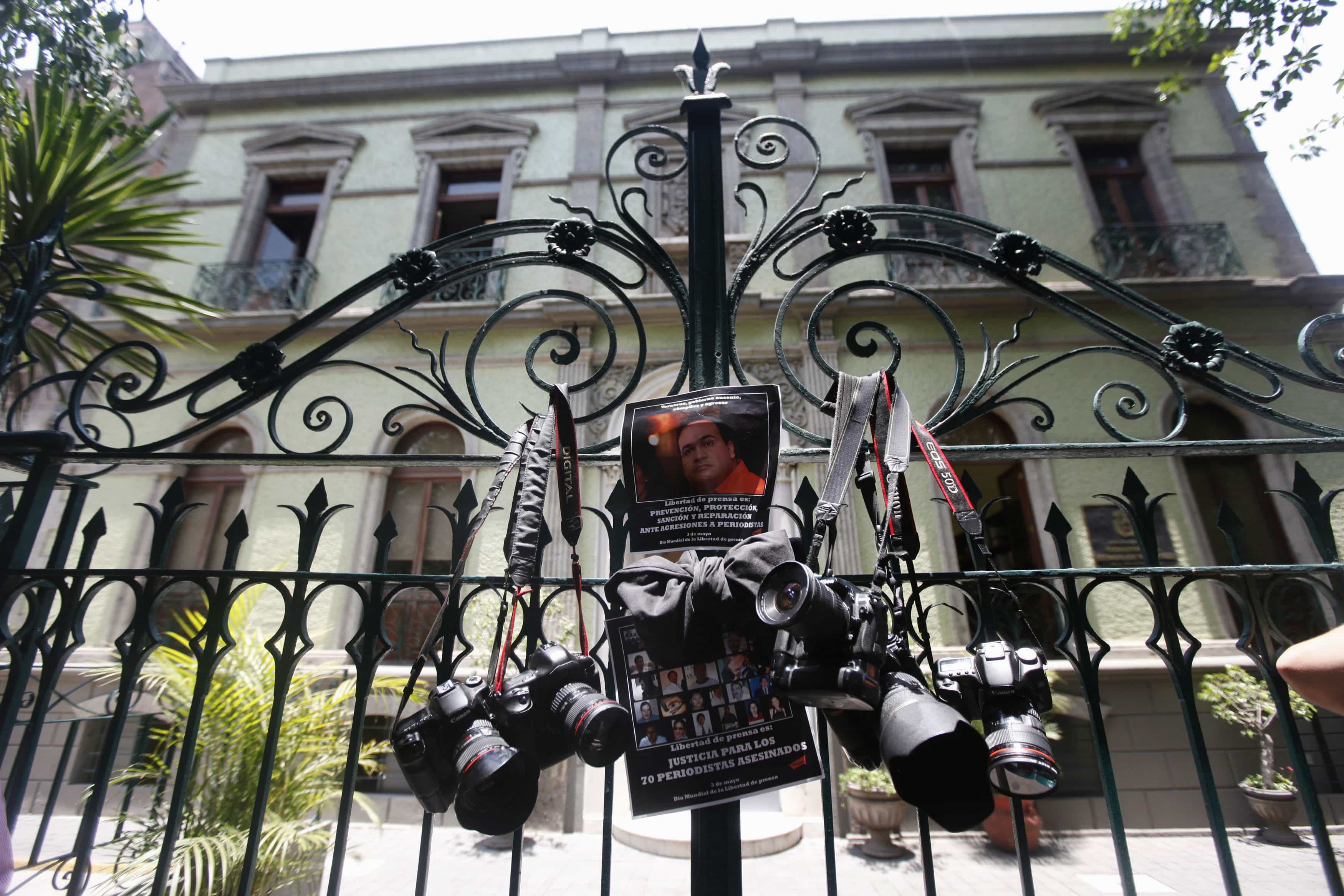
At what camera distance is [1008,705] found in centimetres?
114

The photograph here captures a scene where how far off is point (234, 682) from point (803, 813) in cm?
529

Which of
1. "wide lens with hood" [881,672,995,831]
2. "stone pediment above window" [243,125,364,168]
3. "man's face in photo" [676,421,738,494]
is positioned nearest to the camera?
"wide lens with hood" [881,672,995,831]

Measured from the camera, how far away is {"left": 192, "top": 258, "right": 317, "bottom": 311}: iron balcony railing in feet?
30.6

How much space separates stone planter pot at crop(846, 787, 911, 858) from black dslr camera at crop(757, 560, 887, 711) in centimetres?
537

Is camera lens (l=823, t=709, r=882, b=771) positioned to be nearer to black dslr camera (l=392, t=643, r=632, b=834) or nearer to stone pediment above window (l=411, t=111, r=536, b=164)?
black dslr camera (l=392, t=643, r=632, b=834)

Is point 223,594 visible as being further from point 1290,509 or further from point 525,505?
point 1290,509

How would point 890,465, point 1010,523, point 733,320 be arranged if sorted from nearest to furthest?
1. point 890,465
2. point 733,320
3. point 1010,523

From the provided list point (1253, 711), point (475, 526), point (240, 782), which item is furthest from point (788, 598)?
point (1253, 711)

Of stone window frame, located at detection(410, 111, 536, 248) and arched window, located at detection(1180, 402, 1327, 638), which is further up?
stone window frame, located at detection(410, 111, 536, 248)

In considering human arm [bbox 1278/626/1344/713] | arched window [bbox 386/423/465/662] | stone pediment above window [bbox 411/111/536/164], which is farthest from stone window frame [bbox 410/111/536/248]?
human arm [bbox 1278/626/1344/713]

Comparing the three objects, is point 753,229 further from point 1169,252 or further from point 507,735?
point 507,735

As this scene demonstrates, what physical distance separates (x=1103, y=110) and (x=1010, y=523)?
7.14m

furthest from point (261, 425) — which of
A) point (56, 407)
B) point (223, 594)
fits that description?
point (223, 594)

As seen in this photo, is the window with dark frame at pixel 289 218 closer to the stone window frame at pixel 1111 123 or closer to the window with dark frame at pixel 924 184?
the window with dark frame at pixel 924 184
